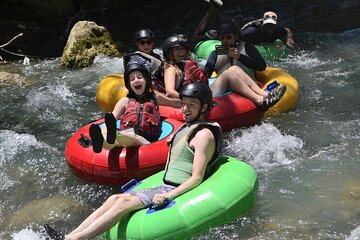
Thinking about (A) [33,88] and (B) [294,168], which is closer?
(B) [294,168]

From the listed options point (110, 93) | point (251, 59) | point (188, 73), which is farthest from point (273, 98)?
point (110, 93)

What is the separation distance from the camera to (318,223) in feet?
13.4

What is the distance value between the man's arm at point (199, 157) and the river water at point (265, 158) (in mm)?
399

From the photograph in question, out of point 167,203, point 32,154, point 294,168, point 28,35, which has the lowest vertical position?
point 28,35

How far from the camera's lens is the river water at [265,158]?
13.7 feet

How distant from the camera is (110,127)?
4340 mm

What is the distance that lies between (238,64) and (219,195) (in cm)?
272

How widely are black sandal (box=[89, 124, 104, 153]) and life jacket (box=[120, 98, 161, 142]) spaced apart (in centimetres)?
59

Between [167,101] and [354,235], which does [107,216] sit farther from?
[167,101]

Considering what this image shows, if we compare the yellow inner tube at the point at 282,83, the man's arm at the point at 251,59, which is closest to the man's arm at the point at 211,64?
the man's arm at the point at 251,59

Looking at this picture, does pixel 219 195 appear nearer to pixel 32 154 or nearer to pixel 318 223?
pixel 318 223

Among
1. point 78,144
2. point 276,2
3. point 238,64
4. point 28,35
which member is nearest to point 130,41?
point 28,35

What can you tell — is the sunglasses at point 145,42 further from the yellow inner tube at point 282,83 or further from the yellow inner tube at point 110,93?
the yellow inner tube at point 282,83

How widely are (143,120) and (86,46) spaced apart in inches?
194
